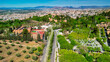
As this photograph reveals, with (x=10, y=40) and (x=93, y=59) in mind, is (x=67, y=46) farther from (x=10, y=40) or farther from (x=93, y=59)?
(x=10, y=40)

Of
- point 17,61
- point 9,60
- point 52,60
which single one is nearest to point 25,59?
point 17,61

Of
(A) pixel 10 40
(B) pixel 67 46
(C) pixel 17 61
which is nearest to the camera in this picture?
(C) pixel 17 61

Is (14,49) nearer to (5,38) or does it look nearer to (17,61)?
(17,61)

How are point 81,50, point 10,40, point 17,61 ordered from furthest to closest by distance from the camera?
1. point 10,40
2. point 81,50
3. point 17,61

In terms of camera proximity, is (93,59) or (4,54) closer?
(93,59)

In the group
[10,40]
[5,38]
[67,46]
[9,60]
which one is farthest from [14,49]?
[67,46]

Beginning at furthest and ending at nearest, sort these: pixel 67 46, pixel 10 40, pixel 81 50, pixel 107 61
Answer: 1. pixel 10 40
2. pixel 67 46
3. pixel 81 50
4. pixel 107 61

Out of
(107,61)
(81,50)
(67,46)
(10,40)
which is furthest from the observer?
(10,40)

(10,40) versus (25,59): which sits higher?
(10,40)

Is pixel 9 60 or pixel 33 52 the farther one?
pixel 33 52
